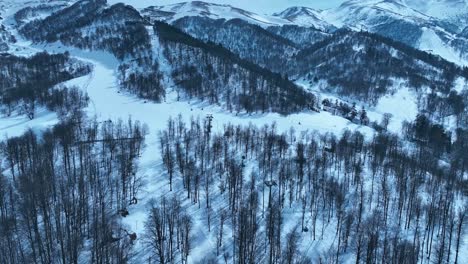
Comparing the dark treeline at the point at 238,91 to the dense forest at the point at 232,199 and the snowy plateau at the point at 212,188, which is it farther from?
the dense forest at the point at 232,199

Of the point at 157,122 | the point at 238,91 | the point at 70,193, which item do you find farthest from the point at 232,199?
the point at 238,91

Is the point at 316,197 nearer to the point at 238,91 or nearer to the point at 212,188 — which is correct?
the point at 212,188

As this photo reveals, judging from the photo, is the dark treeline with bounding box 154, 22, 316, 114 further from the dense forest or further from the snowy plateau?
the dense forest

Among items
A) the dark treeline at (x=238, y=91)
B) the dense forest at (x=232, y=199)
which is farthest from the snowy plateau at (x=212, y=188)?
the dark treeline at (x=238, y=91)

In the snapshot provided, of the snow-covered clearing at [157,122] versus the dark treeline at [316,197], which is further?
the snow-covered clearing at [157,122]

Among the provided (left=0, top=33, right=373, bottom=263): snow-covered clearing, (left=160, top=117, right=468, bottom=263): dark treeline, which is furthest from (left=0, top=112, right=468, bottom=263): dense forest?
(left=0, top=33, right=373, bottom=263): snow-covered clearing

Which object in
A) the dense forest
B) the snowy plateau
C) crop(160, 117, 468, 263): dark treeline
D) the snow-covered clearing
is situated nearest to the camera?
the dense forest
